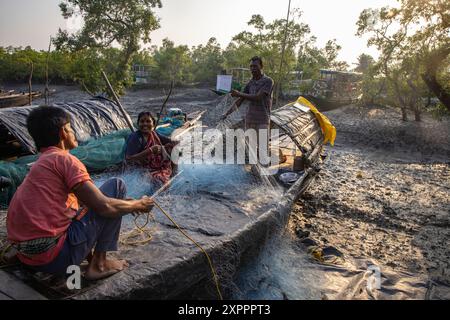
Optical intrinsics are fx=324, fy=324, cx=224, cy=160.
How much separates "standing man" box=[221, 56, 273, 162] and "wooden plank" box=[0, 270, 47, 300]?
420 centimetres

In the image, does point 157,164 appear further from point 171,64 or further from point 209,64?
point 209,64

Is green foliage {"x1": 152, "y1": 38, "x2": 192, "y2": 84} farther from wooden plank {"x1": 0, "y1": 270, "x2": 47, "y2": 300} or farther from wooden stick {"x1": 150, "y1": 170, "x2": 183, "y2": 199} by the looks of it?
wooden plank {"x1": 0, "y1": 270, "x2": 47, "y2": 300}

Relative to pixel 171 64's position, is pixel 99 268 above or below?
below

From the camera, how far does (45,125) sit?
2.10m

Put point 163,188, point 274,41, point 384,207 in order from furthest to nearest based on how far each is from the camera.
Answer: point 274,41 < point 384,207 < point 163,188

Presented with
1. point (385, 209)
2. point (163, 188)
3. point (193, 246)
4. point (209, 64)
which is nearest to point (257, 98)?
point (163, 188)

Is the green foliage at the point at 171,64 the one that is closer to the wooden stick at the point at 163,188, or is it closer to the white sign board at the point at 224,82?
the white sign board at the point at 224,82

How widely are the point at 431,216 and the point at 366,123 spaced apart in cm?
1230

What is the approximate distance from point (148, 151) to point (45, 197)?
8.06 feet

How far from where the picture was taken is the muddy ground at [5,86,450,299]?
4.57 meters

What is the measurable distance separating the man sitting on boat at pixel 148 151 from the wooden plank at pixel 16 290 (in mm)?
2312

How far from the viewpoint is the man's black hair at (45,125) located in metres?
2.09
